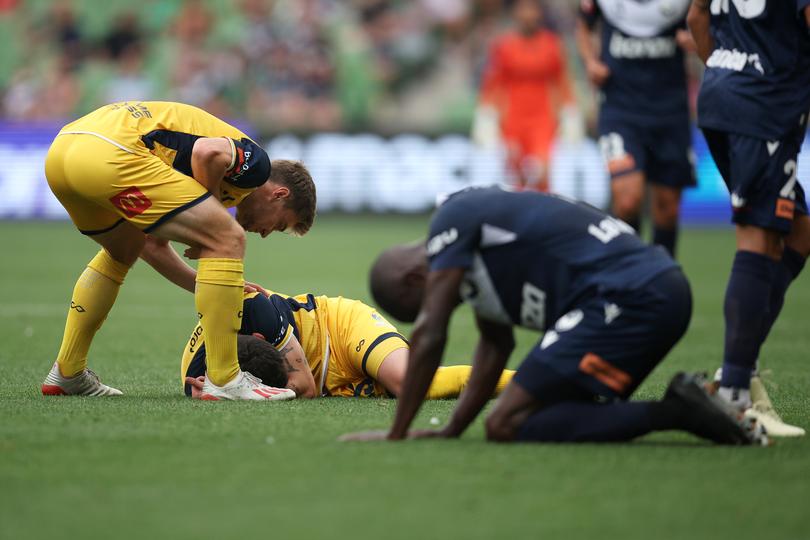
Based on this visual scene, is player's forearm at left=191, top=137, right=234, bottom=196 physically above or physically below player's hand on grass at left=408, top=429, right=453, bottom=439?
above

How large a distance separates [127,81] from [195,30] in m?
1.65

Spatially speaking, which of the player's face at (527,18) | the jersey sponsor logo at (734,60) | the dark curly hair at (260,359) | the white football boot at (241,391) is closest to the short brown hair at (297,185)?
the dark curly hair at (260,359)

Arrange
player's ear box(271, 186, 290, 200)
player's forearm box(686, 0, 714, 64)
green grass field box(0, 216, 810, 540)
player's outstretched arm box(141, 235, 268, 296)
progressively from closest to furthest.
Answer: green grass field box(0, 216, 810, 540)
player's forearm box(686, 0, 714, 64)
player's ear box(271, 186, 290, 200)
player's outstretched arm box(141, 235, 268, 296)

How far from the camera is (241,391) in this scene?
17.2 ft

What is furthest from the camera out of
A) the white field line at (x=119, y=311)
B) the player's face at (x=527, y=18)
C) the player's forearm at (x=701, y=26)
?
the player's face at (x=527, y=18)

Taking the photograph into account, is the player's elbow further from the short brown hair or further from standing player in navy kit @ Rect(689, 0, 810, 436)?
standing player in navy kit @ Rect(689, 0, 810, 436)

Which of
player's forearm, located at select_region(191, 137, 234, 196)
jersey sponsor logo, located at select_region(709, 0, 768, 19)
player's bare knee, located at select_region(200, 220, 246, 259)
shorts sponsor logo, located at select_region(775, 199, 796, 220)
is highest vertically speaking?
jersey sponsor logo, located at select_region(709, 0, 768, 19)

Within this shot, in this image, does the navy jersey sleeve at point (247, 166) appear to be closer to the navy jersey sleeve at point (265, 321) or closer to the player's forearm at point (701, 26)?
the navy jersey sleeve at point (265, 321)

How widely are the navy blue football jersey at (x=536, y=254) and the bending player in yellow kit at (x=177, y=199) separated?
4.47 ft

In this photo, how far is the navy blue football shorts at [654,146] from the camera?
8.19 m

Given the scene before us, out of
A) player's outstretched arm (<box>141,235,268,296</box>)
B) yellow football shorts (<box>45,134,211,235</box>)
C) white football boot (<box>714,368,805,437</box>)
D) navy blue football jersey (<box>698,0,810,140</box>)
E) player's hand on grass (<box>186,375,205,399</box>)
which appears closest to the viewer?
white football boot (<box>714,368,805,437</box>)

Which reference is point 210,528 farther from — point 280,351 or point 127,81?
point 127,81

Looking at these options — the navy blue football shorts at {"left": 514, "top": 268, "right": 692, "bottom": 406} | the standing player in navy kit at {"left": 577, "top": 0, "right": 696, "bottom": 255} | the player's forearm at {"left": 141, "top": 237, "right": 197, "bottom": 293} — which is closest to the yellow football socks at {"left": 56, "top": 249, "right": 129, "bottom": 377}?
the player's forearm at {"left": 141, "top": 237, "right": 197, "bottom": 293}

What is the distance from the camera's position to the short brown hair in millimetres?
5480
